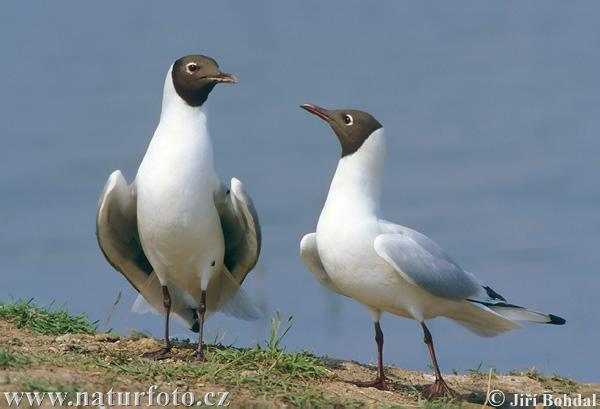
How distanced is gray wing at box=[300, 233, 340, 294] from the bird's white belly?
2.36 ft

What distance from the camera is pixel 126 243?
9.38 meters

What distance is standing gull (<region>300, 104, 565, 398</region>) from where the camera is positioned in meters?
8.01

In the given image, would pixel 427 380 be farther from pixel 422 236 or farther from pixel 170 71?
pixel 170 71

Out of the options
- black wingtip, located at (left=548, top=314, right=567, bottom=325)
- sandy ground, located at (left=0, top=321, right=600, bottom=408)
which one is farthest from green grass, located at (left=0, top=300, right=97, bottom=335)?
black wingtip, located at (left=548, top=314, right=567, bottom=325)

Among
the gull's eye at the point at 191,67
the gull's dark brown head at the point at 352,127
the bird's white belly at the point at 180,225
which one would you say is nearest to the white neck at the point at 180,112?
the gull's eye at the point at 191,67

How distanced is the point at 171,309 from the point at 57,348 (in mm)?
1566

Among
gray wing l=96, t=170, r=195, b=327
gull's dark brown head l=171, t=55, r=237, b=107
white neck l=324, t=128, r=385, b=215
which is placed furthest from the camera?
gull's dark brown head l=171, t=55, r=237, b=107

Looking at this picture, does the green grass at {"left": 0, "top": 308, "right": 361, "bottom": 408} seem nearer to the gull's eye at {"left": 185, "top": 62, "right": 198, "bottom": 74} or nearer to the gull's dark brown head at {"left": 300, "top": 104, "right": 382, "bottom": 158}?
the gull's dark brown head at {"left": 300, "top": 104, "right": 382, "bottom": 158}

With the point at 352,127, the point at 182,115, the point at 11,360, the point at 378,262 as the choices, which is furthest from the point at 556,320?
the point at 11,360

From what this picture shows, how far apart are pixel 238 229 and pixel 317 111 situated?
119cm

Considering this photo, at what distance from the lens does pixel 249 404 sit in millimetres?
7047

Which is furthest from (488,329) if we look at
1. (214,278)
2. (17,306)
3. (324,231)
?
(17,306)

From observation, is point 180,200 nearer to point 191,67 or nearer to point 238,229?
point 238,229

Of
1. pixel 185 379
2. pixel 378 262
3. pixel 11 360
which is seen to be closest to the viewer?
pixel 11 360
